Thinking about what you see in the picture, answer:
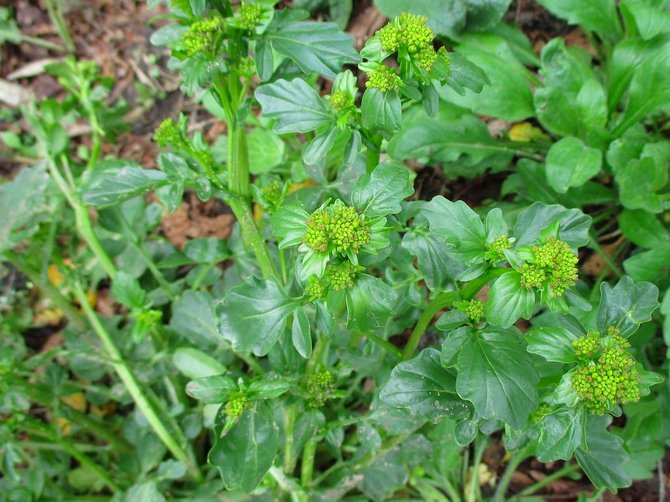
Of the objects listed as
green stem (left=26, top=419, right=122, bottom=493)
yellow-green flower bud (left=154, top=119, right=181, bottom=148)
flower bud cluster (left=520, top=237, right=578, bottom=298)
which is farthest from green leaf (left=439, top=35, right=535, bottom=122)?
green stem (left=26, top=419, right=122, bottom=493)

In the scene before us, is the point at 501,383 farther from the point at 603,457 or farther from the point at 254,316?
the point at 254,316

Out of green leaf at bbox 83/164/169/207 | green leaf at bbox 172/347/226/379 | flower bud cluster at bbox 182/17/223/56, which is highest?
flower bud cluster at bbox 182/17/223/56

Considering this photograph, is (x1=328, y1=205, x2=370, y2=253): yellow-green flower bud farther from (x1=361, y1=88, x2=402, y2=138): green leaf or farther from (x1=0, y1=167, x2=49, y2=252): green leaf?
(x1=0, y1=167, x2=49, y2=252): green leaf

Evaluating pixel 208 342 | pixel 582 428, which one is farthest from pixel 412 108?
pixel 582 428

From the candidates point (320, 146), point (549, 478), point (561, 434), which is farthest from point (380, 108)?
point (549, 478)

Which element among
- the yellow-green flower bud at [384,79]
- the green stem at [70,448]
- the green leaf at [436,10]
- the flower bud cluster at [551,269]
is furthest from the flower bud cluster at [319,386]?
the green leaf at [436,10]

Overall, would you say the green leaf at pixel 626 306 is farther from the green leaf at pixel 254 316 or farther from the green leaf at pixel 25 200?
the green leaf at pixel 25 200

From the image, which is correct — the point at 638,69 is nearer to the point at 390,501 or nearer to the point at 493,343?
the point at 493,343
